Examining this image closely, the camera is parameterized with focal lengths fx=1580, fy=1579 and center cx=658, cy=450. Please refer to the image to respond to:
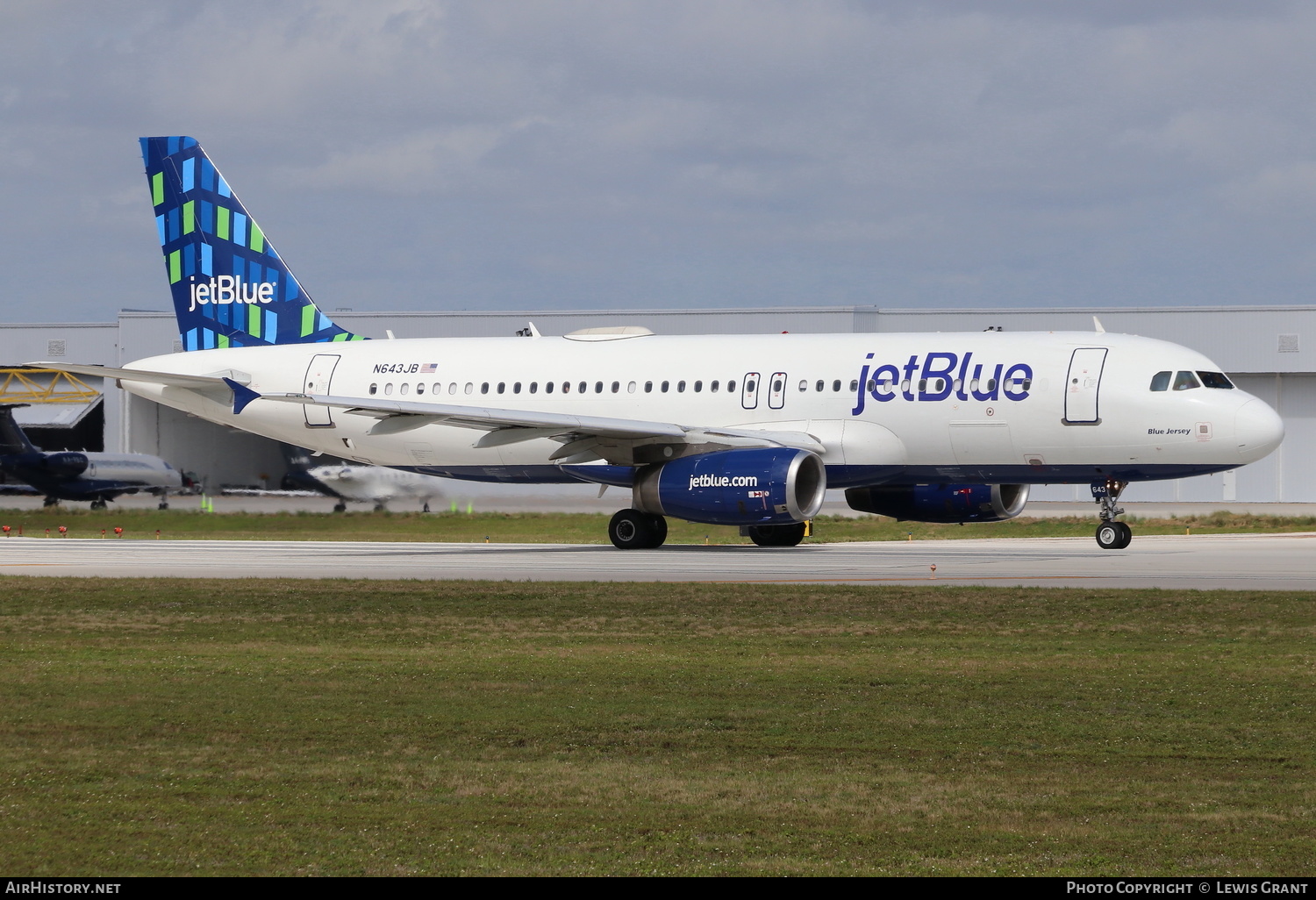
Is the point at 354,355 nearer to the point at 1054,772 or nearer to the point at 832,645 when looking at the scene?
the point at 832,645

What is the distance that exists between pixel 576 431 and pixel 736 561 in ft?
14.0

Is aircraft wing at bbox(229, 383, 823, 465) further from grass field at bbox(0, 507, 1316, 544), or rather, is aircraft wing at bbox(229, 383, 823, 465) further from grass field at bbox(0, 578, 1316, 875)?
grass field at bbox(0, 578, 1316, 875)

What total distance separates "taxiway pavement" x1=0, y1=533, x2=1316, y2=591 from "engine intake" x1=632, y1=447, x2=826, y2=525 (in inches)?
31.3

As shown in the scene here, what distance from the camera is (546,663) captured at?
12.6m

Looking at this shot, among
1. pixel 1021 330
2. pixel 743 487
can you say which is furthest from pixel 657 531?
pixel 1021 330

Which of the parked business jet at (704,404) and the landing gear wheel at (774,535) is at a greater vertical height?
the parked business jet at (704,404)

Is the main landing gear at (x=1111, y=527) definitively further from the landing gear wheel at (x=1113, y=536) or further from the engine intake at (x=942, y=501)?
the engine intake at (x=942, y=501)

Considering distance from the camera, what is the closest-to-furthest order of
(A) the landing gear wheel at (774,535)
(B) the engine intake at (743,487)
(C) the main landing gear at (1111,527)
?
1. (B) the engine intake at (743,487)
2. (C) the main landing gear at (1111,527)
3. (A) the landing gear wheel at (774,535)

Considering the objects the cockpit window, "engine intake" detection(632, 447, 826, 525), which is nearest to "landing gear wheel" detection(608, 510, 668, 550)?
"engine intake" detection(632, 447, 826, 525)

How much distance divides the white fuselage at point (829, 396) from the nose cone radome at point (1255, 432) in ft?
0.11

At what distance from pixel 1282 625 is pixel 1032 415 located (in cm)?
1264

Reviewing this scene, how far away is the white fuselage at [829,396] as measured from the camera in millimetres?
27094

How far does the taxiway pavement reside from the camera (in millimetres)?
21672

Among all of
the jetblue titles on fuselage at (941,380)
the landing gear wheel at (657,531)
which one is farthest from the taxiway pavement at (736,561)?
the jetblue titles on fuselage at (941,380)
